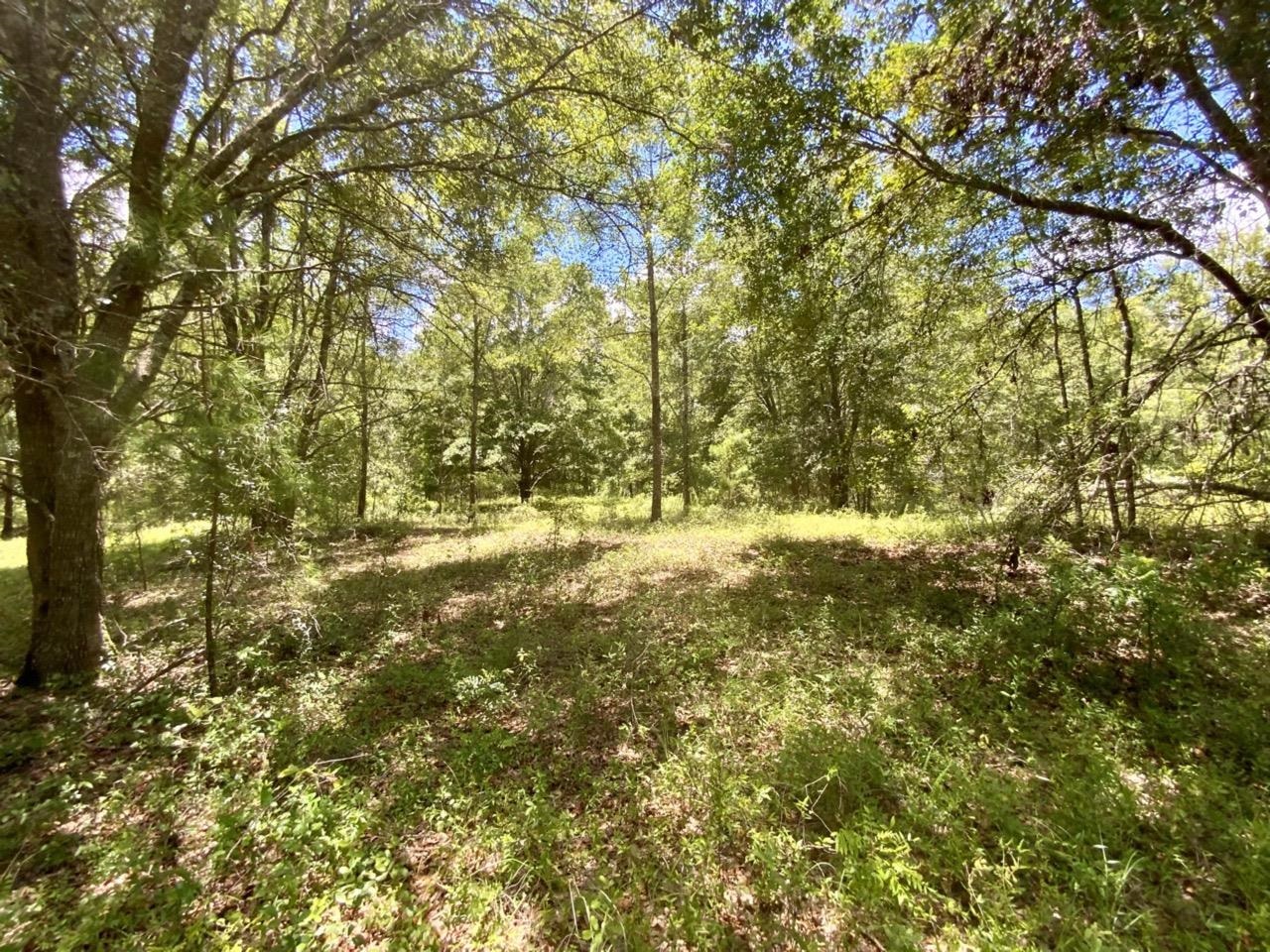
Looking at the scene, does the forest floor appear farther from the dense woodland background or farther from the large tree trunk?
the large tree trunk

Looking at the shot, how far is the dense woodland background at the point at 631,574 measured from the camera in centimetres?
239

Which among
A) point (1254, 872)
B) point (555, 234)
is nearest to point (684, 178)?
point (555, 234)

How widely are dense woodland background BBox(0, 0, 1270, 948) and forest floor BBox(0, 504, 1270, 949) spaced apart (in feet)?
0.10

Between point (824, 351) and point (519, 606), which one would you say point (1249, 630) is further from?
point (519, 606)

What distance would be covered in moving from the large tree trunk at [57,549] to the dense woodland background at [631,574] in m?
0.03

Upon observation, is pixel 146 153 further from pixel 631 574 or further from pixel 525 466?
pixel 525 466

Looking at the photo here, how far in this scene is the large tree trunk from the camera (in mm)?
4027

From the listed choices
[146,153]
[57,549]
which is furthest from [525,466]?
[146,153]

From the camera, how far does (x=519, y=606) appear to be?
641 cm

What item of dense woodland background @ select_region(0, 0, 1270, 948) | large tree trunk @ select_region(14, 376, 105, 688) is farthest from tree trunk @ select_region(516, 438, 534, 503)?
large tree trunk @ select_region(14, 376, 105, 688)

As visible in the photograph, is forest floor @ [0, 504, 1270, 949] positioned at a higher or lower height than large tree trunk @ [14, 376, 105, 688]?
lower

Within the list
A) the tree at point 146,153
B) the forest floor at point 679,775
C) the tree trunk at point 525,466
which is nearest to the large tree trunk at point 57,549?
the tree at point 146,153

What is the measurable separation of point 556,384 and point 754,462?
9.03 meters

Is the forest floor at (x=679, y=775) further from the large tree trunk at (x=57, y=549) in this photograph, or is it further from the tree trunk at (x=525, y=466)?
the tree trunk at (x=525, y=466)
